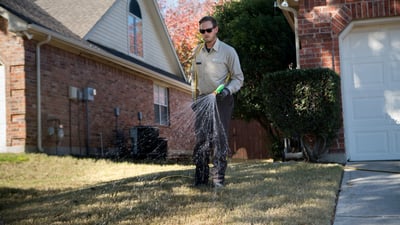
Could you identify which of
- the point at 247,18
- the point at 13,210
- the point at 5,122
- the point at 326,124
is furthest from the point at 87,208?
the point at 247,18

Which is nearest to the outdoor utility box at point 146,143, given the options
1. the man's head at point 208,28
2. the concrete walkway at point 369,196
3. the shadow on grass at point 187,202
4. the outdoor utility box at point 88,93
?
the outdoor utility box at point 88,93

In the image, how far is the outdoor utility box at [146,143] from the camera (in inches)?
636

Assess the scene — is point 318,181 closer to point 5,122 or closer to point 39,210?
point 39,210

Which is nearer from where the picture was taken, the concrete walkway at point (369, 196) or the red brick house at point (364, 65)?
the concrete walkway at point (369, 196)

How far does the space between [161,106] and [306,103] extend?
12.5m

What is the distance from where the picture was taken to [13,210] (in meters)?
5.59

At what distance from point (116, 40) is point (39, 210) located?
12551 mm

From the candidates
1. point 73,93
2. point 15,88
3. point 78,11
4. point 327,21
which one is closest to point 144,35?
point 78,11

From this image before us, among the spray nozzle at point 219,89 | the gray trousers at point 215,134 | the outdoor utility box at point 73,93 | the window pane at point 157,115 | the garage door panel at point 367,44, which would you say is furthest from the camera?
the window pane at point 157,115

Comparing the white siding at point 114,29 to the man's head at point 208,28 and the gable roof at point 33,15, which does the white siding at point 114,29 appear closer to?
the gable roof at point 33,15

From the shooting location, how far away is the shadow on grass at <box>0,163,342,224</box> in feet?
15.1

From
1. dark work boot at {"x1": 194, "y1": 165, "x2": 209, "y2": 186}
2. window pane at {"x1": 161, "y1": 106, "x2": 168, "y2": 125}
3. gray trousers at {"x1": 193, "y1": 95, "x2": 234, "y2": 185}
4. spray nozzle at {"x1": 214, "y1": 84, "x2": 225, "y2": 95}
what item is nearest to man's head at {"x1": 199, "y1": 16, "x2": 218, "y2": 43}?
spray nozzle at {"x1": 214, "y1": 84, "x2": 225, "y2": 95}

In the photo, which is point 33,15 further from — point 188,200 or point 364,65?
point 188,200

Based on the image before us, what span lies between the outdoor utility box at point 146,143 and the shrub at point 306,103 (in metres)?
7.77
